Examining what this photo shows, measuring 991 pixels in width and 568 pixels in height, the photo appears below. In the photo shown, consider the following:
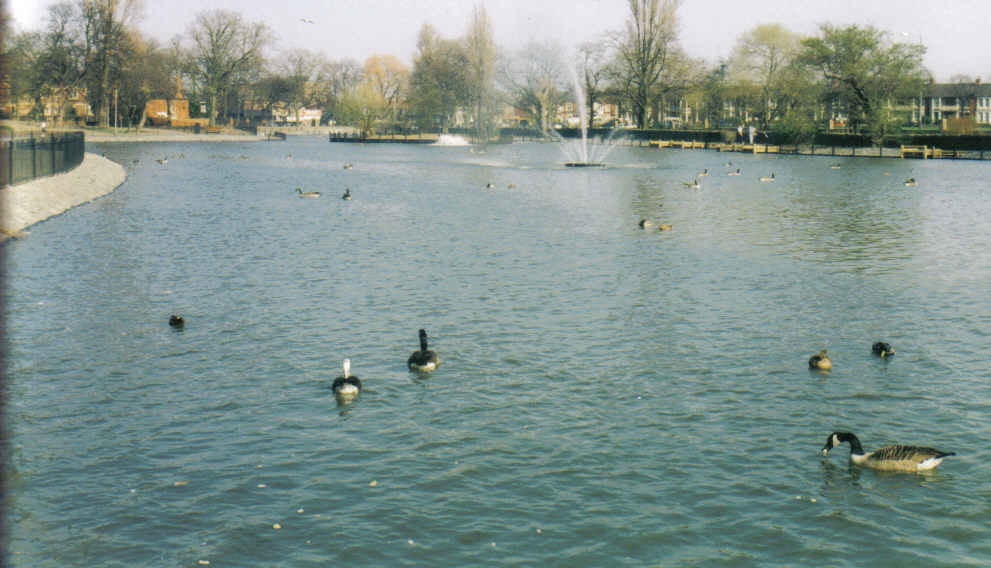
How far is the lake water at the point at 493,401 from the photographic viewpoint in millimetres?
10742

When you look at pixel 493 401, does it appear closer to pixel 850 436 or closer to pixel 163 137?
pixel 850 436

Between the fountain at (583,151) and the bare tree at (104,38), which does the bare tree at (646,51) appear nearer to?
the fountain at (583,151)

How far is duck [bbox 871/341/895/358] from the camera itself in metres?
17.8

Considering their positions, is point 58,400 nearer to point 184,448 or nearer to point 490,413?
point 184,448

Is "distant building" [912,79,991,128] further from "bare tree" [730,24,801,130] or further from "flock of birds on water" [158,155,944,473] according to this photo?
"flock of birds on water" [158,155,944,473]

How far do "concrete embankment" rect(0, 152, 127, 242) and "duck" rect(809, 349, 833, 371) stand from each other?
22762mm

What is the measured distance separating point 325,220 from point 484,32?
94581 millimetres

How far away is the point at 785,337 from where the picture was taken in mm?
19516

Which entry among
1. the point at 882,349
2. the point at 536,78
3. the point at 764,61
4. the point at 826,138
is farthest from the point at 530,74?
the point at 882,349

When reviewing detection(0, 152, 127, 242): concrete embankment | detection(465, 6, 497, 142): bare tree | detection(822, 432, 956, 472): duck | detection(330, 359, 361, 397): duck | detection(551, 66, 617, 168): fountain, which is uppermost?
detection(465, 6, 497, 142): bare tree

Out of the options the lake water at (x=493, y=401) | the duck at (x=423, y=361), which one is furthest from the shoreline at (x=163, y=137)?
the duck at (x=423, y=361)

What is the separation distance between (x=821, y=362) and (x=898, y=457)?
4647 millimetres

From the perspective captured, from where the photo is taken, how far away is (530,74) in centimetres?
15375

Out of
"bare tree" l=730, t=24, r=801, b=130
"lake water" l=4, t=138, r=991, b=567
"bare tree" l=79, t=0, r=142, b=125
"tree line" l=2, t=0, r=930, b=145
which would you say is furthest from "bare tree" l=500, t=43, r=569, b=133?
"lake water" l=4, t=138, r=991, b=567
